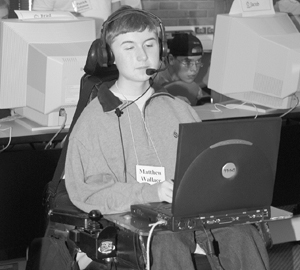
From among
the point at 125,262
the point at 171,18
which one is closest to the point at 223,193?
the point at 125,262

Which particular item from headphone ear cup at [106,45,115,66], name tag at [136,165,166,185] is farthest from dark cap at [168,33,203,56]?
name tag at [136,165,166,185]

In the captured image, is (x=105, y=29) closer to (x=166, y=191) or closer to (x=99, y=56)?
(x=99, y=56)

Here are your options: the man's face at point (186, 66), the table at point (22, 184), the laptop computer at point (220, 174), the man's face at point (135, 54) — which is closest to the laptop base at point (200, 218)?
the laptop computer at point (220, 174)

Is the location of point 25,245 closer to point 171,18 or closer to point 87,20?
point 87,20

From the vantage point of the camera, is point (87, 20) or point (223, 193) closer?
point (223, 193)

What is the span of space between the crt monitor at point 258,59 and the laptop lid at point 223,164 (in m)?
1.36

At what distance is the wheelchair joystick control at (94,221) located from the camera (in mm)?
1755

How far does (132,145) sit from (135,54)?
0.93ft

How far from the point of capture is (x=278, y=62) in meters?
3.04

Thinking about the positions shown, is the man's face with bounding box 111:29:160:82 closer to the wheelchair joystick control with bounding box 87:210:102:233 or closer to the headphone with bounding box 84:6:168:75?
the headphone with bounding box 84:6:168:75

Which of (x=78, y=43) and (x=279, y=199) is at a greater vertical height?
(x=78, y=43)

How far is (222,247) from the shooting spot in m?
1.89

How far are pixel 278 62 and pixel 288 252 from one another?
94 cm

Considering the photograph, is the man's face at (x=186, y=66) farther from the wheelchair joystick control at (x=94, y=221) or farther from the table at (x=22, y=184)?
the wheelchair joystick control at (x=94, y=221)
